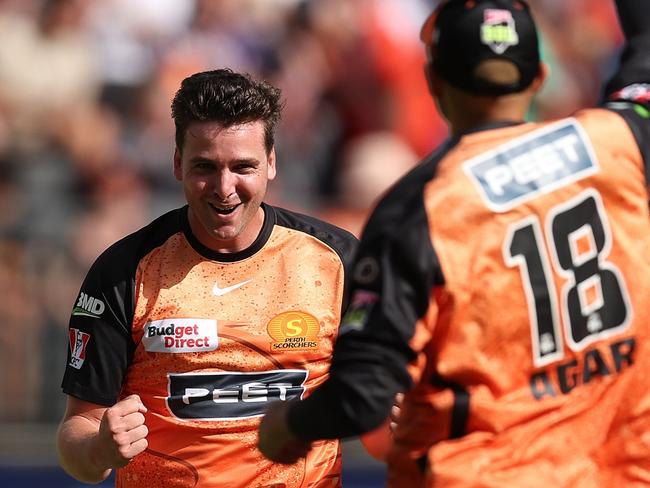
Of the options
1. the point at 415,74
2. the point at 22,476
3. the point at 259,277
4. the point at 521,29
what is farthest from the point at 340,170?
the point at 521,29

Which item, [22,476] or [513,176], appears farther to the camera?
[22,476]

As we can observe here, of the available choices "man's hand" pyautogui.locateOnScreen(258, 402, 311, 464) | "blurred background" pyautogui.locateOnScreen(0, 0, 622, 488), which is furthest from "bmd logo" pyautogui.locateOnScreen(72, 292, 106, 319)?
"blurred background" pyautogui.locateOnScreen(0, 0, 622, 488)

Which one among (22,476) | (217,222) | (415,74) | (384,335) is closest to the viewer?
(384,335)

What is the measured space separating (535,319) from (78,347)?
6.56 ft

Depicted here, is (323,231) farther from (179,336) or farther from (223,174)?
(179,336)

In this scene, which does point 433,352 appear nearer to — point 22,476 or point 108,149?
point 22,476

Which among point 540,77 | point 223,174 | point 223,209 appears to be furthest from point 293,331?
point 540,77

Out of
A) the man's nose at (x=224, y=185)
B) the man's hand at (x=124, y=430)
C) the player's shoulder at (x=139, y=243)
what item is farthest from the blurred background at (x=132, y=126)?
the man's hand at (x=124, y=430)

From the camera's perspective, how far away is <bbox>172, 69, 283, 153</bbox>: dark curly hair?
4602 millimetres

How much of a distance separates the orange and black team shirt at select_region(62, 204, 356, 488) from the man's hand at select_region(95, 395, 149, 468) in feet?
1.25

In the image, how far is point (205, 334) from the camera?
459 centimetres

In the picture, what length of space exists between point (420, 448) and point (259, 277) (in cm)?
154

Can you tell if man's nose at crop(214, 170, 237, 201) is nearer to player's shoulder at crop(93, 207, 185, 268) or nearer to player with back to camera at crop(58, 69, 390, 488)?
player with back to camera at crop(58, 69, 390, 488)

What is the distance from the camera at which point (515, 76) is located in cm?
335
